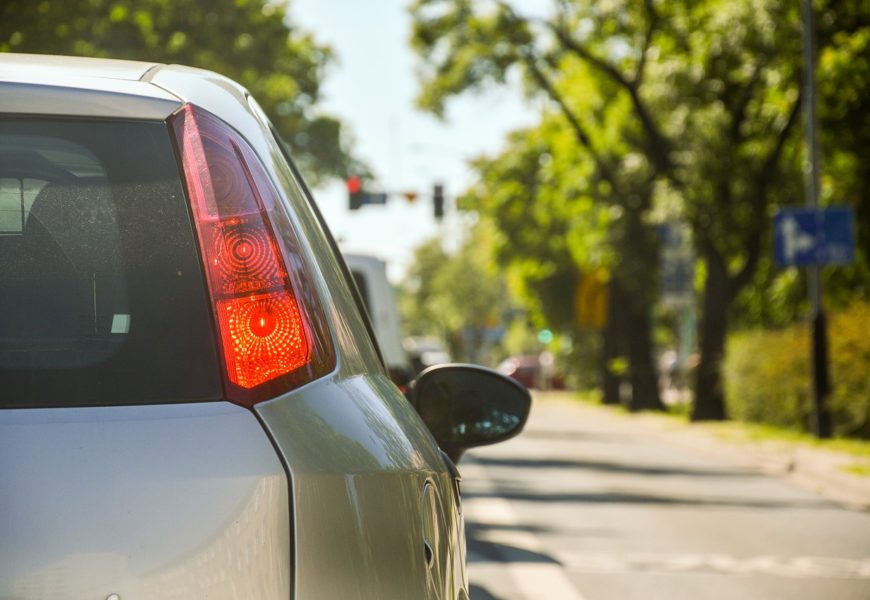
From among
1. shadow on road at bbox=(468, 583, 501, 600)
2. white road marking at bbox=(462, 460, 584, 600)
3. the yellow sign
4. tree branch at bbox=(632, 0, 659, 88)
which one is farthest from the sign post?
the yellow sign

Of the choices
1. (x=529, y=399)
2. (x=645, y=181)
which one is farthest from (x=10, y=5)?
(x=645, y=181)

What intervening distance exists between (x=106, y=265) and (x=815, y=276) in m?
21.2

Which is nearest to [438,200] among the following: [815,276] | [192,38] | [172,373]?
[192,38]

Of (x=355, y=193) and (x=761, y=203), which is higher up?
(x=355, y=193)

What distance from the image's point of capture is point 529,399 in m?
3.43

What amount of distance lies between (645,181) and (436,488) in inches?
1253

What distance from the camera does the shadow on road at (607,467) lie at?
59.3ft

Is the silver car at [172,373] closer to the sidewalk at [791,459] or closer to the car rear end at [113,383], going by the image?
the car rear end at [113,383]

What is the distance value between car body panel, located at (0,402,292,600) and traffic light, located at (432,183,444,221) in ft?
124

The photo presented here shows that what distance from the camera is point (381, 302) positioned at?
15.5m

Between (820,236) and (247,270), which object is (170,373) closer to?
(247,270)

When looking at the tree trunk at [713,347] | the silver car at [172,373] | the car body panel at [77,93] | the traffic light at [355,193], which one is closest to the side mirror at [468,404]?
the silver car at [172,373]

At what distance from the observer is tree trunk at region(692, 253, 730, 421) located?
3097 centimetres

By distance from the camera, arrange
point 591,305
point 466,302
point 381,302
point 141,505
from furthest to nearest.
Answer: point 466,302 < point 591,305 < point 381,302 < point 141,505
